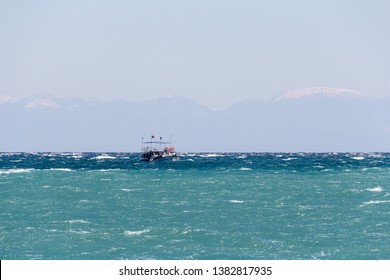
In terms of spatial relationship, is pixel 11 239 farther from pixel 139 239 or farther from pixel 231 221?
pixel 231 221

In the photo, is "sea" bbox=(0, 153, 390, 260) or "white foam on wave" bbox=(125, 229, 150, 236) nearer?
"sea" bbox=(0, 153, 390, 260)

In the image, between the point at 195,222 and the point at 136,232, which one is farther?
the point at 195,222

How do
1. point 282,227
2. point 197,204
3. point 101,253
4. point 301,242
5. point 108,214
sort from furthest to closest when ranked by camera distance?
1. point 197,204
2. point 108,214
3. point 282,227
4. point 301,242
5. point 101,253

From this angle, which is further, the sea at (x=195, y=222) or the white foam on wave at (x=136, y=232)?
the white foam on wave at (x=136, y=232)

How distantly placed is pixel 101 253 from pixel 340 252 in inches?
588

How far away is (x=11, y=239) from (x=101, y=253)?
7.91m

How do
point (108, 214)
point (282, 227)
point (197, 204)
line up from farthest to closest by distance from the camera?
point (197, 204)
point (108, 214)
point (282, 227)

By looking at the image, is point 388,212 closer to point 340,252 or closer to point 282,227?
point 282,227

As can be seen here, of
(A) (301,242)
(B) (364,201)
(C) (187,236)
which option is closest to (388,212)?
(B) (364,201)
